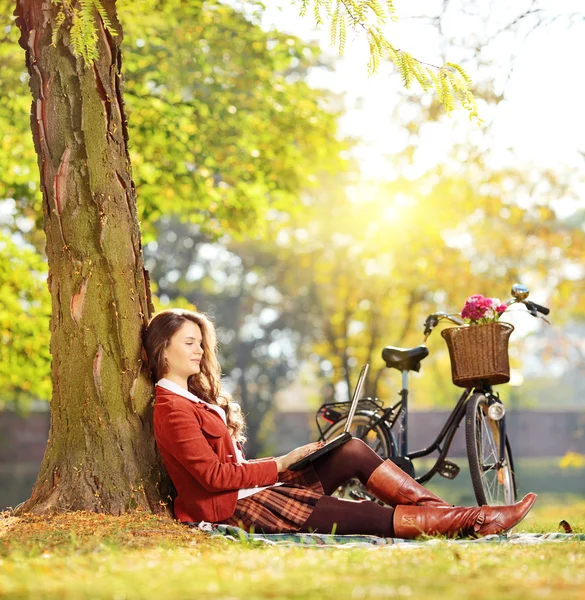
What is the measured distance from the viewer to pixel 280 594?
8.78 ft

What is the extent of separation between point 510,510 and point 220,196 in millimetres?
6324

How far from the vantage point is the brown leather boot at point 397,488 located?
4547 mm

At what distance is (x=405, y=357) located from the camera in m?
6.07

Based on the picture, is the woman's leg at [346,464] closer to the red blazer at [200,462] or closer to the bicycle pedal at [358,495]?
the red blazer at [200,462]

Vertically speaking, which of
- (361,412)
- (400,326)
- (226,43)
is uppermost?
(226,43)

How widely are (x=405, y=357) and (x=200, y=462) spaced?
2.15 metres

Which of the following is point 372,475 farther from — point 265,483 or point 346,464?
point 265,483

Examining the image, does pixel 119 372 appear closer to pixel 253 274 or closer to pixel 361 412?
pixel 361 412

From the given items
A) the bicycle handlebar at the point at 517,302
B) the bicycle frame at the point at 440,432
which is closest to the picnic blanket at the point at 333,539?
the bicycle frame at the point at 440,432

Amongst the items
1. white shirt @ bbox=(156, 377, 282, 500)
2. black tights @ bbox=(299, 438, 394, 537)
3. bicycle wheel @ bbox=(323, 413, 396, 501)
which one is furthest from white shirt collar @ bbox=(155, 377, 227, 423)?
bicycle wheel @ bbox=(323, 413, 396, 501)

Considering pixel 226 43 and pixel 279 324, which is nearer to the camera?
pixel 226 43

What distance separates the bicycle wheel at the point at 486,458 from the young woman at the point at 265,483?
0.77 metres

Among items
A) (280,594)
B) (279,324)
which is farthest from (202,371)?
(279,324)

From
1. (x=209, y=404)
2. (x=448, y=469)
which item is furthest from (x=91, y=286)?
(x=448, y=469)
